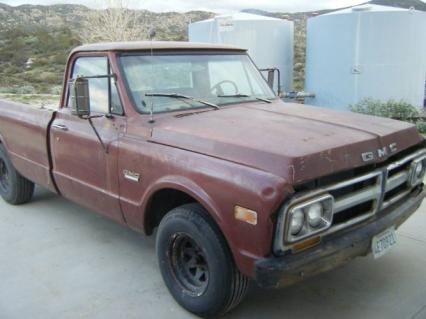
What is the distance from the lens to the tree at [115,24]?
73.2 ft

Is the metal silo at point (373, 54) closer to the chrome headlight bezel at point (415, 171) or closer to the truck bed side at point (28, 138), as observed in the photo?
the chrome headlight bezel at point (415, 171)

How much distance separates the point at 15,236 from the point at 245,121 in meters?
2.77

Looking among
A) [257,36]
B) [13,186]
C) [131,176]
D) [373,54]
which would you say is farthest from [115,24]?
[131,176]

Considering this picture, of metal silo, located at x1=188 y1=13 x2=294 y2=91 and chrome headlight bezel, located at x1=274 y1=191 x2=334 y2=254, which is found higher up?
metal silo, located at x1=188 y1=13 x2=294 y2=91

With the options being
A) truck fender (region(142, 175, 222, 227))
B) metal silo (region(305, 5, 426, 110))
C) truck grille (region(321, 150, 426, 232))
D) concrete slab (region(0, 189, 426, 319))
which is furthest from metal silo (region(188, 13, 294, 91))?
truck fender (region(142, 175, 222, 227))

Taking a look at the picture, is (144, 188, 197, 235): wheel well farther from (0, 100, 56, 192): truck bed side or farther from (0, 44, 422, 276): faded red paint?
(0, 100, 56, 192): truck bed side

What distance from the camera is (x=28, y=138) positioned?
5.06 meters

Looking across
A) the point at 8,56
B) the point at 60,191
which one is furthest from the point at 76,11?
the point at 60,191

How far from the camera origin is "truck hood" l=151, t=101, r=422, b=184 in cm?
281

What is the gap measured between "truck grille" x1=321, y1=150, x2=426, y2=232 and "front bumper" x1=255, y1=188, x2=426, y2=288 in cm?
7

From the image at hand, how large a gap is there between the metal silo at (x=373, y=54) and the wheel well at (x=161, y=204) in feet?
22.3

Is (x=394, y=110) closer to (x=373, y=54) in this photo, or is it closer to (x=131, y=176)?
(x=373, y=54)

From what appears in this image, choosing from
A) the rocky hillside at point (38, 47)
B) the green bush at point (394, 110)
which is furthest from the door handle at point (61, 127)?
the rocky hillside at point (38, 47)

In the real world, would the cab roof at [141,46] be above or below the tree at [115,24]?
below
